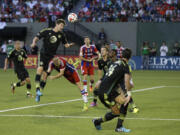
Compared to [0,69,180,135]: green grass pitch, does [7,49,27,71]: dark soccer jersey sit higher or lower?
higher

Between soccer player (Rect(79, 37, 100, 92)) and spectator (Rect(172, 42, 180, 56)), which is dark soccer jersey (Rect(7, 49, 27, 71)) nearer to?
soccer player (Rect(79, 37, 100, 92))

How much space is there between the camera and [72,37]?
37781 millimetres

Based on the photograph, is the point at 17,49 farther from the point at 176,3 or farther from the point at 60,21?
the point at 176,3

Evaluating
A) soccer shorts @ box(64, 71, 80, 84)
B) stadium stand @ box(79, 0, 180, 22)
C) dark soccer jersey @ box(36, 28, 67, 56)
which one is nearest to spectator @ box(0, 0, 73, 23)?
stadium stand @ box(79, 0, 180, 22)

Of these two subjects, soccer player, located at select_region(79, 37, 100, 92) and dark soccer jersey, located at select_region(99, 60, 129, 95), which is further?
soccer player, located at select_region(79, 37, 100, 92)

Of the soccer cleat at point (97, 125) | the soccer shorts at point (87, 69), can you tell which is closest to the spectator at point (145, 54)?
the soccer shorts at point (87, 69)

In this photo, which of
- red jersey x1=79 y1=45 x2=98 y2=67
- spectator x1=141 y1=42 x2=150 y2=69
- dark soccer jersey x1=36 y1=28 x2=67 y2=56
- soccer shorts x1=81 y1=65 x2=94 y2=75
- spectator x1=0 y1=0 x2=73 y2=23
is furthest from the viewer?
spectator x1=0 y1=0 x2=73 y2=23

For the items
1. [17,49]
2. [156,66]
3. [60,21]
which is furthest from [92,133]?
[156,66]

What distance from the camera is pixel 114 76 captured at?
898 centimetres

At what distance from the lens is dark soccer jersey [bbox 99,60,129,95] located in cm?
895

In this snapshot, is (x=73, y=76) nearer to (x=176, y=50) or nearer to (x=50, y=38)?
(x=50, y=38)

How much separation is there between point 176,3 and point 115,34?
6.34 meters

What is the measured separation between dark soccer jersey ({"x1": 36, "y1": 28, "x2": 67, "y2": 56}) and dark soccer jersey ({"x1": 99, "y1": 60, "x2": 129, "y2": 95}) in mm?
5022

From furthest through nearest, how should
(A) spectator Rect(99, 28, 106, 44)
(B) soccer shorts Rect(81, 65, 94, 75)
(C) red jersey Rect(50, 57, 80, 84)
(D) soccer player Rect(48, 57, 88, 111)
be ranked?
(A) spectator Rect(99, 28, 106, 44), (B) soccer shorts Rect(81, 65, 94, 75), (C) red jersey Rect(50, 57, 80, 84), (D) soccer player Rect(48, 57, 88, 111)
